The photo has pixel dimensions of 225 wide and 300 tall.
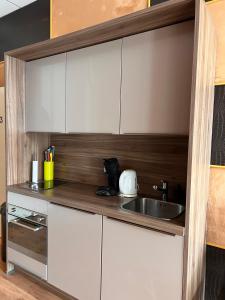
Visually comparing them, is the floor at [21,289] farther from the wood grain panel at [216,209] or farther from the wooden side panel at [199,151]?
the wood grain panel at [216,209]

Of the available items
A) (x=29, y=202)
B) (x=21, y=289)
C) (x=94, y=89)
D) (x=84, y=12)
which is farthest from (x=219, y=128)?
(x=21, y=289)

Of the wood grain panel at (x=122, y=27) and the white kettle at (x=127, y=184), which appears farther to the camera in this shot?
the white kettle at (x=127, y=184)

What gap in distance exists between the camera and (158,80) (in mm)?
1596

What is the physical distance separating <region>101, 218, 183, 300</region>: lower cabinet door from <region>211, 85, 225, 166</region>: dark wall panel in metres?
0.63

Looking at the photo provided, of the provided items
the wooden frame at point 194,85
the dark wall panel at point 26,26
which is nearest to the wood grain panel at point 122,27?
the wooden frame at point 194,85

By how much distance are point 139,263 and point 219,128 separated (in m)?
1.04

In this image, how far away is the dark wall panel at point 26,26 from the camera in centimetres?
243

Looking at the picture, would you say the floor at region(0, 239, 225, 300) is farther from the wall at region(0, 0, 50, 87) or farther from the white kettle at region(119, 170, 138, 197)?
the wall at region(0, 0, 50, 87)

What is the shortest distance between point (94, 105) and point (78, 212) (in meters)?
0.86

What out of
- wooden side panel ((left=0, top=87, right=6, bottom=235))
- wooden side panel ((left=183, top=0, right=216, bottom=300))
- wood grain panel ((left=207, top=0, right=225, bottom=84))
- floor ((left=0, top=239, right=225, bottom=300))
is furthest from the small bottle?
wood grain panel ((left=207, top=0, right=225, bottom=84))

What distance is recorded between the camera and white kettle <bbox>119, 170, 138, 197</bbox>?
1.97 m

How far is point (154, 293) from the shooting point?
146 cm

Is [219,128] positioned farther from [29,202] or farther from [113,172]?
[29,202]

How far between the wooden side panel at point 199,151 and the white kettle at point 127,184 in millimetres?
593
